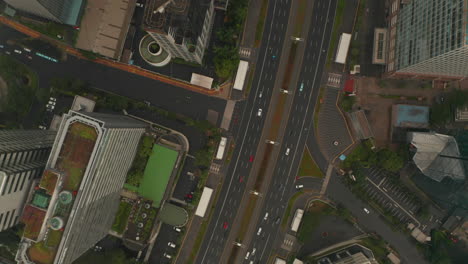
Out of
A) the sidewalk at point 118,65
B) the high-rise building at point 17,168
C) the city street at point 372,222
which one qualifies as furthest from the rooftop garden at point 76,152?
the city street at point 372,222

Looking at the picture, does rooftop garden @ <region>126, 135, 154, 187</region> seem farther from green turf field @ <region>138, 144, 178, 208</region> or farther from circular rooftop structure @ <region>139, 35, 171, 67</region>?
circular rooftop structure @ <region>139, 35, 171, 67</region>

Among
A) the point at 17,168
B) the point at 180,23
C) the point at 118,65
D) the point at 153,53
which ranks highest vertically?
the point at 180,23

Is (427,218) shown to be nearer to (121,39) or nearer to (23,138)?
(121,39)

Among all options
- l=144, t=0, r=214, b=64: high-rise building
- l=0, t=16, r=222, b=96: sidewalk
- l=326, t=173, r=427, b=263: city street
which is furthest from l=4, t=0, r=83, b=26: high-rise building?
l=326, t=173, r=427, b=263: city street

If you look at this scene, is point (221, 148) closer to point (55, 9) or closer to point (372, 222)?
point (372, 222)

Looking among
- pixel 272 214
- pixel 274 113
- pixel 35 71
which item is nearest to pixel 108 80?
pixel 35 71

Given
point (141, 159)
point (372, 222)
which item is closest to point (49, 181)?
point (141, 159)

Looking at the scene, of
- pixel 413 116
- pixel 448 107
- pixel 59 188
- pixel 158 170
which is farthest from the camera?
pixel 413 116
